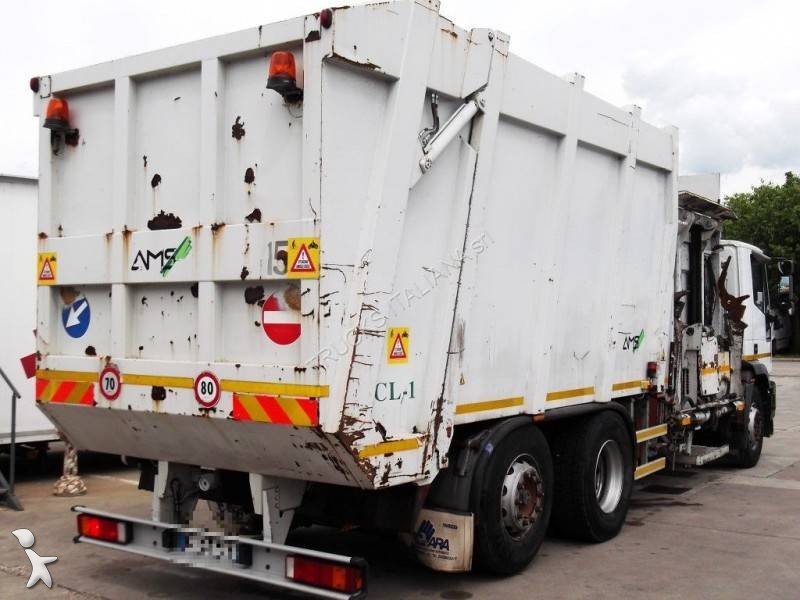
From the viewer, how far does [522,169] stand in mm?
5449

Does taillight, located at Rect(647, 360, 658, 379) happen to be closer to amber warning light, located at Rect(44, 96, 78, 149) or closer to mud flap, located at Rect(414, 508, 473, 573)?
mud flap, located at Rect(414, 508, 473, 573)

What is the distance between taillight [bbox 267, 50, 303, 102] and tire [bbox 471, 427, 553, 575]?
2.37 metres

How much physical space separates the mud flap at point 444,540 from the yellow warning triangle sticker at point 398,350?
104 centimetres

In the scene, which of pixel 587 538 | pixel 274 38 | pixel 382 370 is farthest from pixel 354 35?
pixel 587 538

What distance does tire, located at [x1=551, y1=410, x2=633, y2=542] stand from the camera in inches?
241

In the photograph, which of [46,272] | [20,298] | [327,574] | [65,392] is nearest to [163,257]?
[46,272]

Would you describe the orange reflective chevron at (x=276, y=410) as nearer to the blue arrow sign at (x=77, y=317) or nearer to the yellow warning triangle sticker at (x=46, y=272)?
the blue arrow sign at (x=77, y=317)

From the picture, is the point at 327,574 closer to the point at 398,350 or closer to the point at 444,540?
the point at 444,540

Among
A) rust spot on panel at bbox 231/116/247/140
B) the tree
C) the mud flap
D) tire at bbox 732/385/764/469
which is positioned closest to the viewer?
rust spot on panel at bbox 231/116/247/140

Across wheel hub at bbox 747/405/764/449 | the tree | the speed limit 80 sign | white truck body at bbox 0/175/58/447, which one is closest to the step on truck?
the speed limit 80 sign

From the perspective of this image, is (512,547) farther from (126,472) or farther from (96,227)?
(126,472)

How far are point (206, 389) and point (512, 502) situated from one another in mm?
2006

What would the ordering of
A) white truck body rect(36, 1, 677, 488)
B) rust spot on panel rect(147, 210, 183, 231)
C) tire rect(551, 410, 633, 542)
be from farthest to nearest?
tire rect(551, 410, 633, 542)
rust spot on panel rect(147, 210, 183, 231)
white truck body rect(36, 1, 677, 488)

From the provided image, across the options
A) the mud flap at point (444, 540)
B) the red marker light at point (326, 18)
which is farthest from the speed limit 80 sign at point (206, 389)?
the red marker light at point (326, 18)
